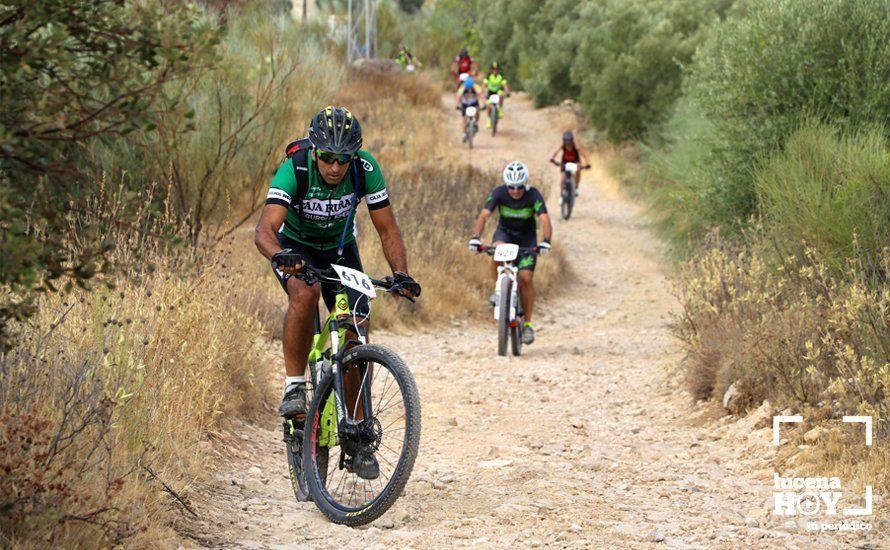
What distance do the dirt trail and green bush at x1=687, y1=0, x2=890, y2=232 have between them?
2.19 meters

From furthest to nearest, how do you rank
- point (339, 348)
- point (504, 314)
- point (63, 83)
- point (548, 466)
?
point (504, 314)
point (548, 466)
point (339, 348)
point (63, 83)

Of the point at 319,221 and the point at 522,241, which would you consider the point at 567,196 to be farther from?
the point at 319,221

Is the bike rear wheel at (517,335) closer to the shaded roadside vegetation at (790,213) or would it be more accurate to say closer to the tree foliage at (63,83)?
the shaded roadside vegetation at (790,213)

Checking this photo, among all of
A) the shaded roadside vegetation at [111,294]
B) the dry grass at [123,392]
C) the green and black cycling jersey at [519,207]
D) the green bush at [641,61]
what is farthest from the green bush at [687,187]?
the green bush at [641,61]

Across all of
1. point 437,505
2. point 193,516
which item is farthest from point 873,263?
point 193,516

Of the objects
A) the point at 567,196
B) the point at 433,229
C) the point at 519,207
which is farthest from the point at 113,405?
the point at 567,196

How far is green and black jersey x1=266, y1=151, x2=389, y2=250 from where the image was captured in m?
5.49

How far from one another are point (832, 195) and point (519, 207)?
11.1 feet

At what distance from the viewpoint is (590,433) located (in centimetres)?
811

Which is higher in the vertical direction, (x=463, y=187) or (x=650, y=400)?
(x=463, y=187)

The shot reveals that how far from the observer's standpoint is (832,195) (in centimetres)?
942

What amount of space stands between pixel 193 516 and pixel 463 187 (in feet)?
44.8

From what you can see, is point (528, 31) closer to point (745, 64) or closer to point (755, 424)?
point (745, 64)

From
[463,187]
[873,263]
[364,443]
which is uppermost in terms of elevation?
[463,187]
